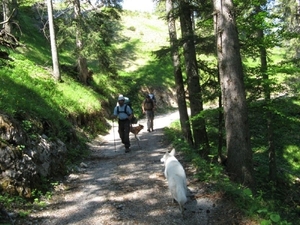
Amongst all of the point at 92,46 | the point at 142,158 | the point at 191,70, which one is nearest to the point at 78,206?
the point at 142,158

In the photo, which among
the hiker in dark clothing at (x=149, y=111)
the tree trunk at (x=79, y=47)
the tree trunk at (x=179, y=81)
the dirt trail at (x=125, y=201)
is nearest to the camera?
the dirt trail at (x=125, y=201)

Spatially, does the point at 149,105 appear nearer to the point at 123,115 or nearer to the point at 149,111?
the point at 149,111

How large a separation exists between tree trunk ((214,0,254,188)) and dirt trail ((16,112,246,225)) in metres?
1.11

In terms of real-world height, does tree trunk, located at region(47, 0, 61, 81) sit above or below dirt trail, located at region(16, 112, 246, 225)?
above

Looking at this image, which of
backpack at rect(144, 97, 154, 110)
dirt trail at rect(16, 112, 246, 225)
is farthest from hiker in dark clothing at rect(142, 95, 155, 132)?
dirt trail at rect(16, 112, 246, 225)

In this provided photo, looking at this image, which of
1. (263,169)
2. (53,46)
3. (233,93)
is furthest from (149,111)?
(233,93)

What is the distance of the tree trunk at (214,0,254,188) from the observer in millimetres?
7012

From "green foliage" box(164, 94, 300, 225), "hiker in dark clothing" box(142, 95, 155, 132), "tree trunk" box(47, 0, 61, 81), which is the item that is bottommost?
"green foliage" box(164, 94, 300, 225)

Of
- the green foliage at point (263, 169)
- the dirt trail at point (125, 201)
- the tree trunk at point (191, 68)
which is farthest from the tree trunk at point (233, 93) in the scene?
the tree trunk at point (191, 68)

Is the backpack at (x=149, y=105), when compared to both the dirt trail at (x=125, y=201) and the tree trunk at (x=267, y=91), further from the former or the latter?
the dirt trail at (x=125, y=201)

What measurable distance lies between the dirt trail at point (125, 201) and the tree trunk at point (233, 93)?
1111mm

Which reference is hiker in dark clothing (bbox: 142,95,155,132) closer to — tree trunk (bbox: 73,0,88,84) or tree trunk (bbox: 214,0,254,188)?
tree trunk (bbox: 73,0,88,84)

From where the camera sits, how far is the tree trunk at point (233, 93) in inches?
276

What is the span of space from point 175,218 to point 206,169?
2.57m
